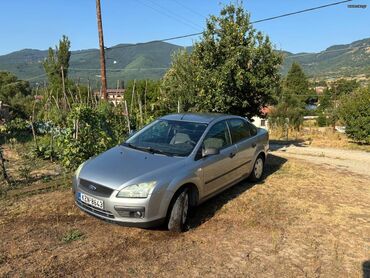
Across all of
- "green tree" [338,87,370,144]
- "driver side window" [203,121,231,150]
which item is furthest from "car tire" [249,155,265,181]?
"green tree" [338,87,370,144]

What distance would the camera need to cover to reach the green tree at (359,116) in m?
16.7

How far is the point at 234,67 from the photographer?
10867 mm

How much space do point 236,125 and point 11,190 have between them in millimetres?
4331

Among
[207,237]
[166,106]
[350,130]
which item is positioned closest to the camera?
[207,237]

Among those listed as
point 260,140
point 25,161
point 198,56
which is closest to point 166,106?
point 198,56

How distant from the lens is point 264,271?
4.11 m

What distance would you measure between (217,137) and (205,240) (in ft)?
6.30

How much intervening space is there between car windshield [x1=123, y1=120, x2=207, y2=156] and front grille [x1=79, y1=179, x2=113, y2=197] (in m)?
1.12

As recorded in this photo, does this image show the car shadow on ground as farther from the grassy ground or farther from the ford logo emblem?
the ford logo emblem

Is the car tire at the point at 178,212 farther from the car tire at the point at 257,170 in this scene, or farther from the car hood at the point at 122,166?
the car tire at the point at 257,170

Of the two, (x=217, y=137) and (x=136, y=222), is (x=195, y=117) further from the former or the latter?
(x=136, y=222)

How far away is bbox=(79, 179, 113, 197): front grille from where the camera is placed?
15.1 feet

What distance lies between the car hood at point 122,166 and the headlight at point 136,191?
0.11 meters

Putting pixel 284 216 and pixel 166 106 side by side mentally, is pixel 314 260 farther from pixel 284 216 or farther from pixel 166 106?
pixel 166 106
